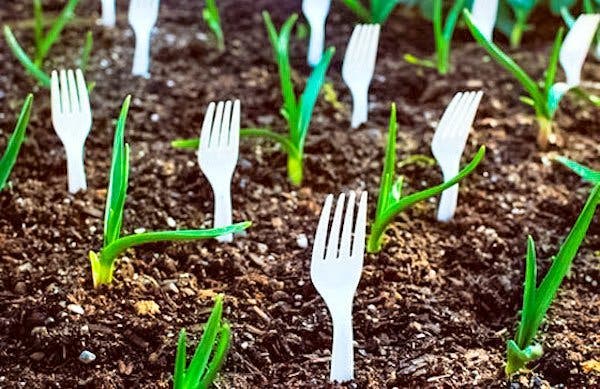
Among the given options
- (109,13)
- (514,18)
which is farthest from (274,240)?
(514,18)

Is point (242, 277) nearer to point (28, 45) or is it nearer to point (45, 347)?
point (45, 347)

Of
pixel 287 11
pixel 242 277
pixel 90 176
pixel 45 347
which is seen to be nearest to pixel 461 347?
pixel 242 277

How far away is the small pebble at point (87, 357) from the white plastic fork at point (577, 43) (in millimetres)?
880

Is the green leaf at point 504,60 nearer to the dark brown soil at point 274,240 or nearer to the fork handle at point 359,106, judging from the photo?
the dark brown soil at point 274,240

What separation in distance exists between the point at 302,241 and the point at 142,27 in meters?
0.58

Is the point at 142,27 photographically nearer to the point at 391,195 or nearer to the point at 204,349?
the point at 391,195

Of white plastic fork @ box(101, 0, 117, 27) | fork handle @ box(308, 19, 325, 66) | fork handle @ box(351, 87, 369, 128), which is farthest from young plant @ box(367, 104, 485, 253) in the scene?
white plastic fork @ box(101, 0, 117, 27)

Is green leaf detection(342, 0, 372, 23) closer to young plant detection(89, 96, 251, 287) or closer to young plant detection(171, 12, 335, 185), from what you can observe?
young plant detection(171, 12, 335, 185)

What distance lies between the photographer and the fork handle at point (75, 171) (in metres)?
1.51

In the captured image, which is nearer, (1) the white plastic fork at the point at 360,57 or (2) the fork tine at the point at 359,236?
(2) the fork tine at the point at 359,236

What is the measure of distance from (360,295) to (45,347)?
0.41 metres

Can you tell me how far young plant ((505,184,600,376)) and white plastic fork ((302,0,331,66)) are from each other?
81 cm

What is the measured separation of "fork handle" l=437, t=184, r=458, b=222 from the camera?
1.53 meters

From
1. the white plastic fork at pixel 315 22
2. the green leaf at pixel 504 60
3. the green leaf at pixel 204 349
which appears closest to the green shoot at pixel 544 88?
the green leaf at pixel 504 60
